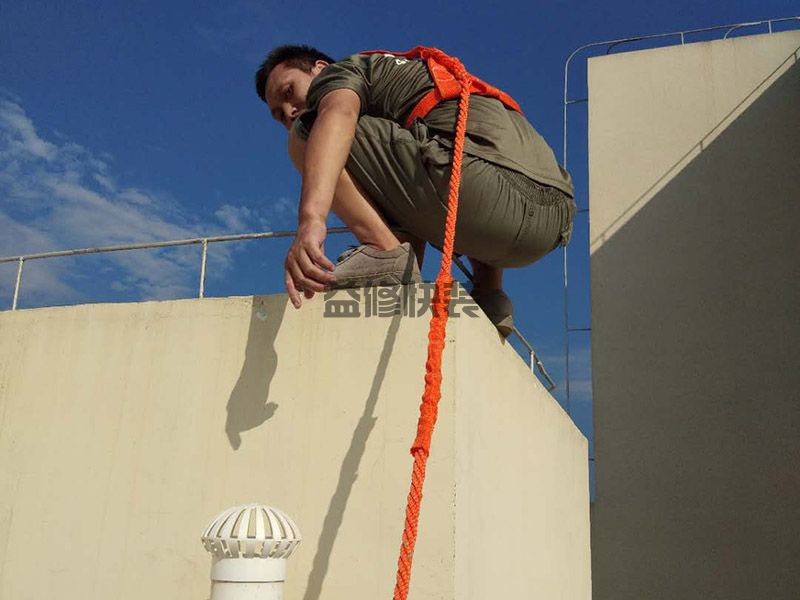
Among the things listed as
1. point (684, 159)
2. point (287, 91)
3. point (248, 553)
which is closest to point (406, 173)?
point (287, 91)

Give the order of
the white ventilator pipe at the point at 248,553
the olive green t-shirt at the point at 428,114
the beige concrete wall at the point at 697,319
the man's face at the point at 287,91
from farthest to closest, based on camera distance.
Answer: the beige concrete wall at the point at 697,319
the man's face at the point at 287,91
the olive green t-shirt at the point at 428,114
the white ventilator pipe at the point at 248,553

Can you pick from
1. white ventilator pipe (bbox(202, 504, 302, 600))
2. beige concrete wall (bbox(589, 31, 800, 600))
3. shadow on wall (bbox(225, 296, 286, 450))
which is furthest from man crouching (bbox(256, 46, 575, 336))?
beige concrete wall (bbox(589, 31, 800, 600))

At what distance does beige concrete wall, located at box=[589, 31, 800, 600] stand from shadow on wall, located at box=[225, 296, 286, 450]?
6193 mm

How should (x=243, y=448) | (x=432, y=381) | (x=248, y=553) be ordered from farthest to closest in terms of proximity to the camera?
(x=243, y=448) < (x=432, y=381) < (x=248, y=553)

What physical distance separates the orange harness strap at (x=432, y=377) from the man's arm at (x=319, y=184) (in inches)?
12.2

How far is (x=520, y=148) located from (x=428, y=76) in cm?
37

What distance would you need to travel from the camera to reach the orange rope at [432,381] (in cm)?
192

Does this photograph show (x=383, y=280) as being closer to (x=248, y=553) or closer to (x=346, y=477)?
(x=346, y=477)

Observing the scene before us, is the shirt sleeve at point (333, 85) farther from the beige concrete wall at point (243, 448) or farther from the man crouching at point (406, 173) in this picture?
the beige concrete wall at point (243, 448)

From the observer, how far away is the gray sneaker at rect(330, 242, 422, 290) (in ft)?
7.86

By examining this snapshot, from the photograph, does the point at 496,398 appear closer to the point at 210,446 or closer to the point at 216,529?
the point at 210,446

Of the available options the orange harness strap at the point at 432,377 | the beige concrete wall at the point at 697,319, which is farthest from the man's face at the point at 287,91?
the beige concrete wall at the point at 697,319

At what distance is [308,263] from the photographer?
7.10 ft

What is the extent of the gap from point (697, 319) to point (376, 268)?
641cm
